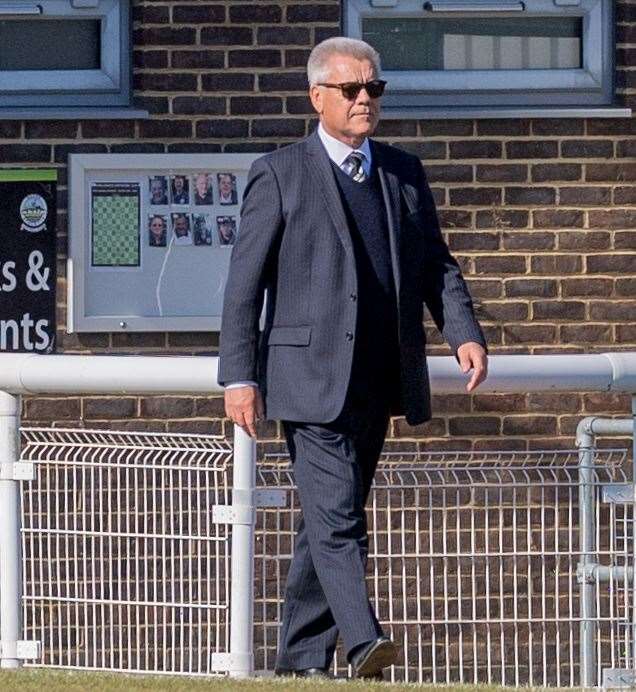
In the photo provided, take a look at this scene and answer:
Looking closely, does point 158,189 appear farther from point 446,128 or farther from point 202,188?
point 446,128

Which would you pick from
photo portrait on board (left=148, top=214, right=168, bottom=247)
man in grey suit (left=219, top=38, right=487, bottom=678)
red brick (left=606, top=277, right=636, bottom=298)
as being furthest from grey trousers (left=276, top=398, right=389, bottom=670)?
red brick (left=606, top=277, right=636, bottom=298)

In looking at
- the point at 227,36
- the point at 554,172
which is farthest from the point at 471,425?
the point at 227,36

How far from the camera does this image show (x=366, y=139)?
521 centimetres

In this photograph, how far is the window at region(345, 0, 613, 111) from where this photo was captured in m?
7.58

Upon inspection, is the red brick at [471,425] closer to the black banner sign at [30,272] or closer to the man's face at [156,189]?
the man's face at [156,189]

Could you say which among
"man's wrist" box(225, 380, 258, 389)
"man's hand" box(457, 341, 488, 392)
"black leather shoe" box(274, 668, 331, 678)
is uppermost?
"man's hand" box(457, 341, 488, 392)

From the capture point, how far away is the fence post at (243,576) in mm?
5312

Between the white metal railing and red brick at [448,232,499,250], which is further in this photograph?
red brick at [448,232,499,250]

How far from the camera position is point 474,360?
509 centimetres

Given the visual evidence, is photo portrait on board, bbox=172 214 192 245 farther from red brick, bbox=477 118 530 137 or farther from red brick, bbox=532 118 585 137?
red brick, bbox=532 118 585 137

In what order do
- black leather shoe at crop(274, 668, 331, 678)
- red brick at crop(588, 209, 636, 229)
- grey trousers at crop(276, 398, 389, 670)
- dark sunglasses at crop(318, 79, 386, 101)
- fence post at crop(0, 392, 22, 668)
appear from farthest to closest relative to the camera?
red brick at crop(588, 209, 636, 229)
fence post at crop(0, 392, 22, 668)
black leather shoe at crop(274, 668, 331, 678)
dark sunglasses at crop(318, 79, 386, 101)
grey trousers at crop(276, 398, 389, 670)

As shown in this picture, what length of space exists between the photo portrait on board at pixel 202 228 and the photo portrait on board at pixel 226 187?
0.31 feet

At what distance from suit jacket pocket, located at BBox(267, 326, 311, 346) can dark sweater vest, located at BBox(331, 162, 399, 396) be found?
140mm

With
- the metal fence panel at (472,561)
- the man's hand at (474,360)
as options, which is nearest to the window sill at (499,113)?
the metal fence panel at (472,561)
